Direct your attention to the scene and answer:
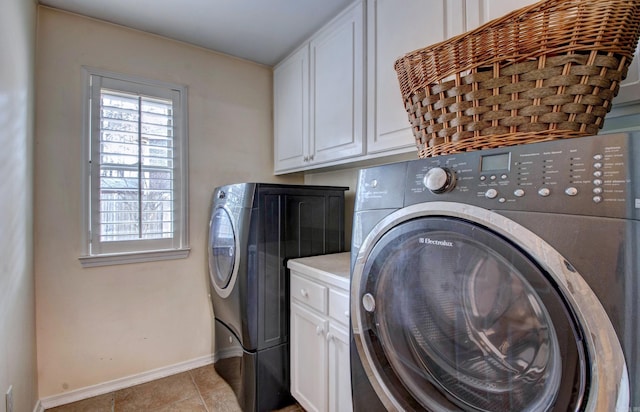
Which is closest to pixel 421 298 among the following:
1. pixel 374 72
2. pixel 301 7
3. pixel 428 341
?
pixel 428 341

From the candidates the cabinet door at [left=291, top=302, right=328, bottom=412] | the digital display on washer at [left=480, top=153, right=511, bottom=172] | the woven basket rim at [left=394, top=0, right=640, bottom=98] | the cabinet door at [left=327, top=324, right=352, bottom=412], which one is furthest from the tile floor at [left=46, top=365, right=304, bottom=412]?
the woven basket rim at [left=394, top=0, right=640, bottom=98]

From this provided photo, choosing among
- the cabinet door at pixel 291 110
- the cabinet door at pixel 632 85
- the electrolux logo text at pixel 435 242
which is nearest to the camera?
the electrolux logo text at pixel 435 242

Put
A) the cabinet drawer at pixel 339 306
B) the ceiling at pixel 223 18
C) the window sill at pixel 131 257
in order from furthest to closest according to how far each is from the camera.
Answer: the window sill at pixel 131 257 → the ceiling at pixel 223 18 → the cabinet drawer at pixel 339 306

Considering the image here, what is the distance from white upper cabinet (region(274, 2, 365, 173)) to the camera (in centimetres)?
166

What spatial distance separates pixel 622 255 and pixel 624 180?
0.12 meters

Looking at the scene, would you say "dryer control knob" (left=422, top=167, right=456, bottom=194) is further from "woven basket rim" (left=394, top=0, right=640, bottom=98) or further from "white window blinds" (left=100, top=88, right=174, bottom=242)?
"white window blinds" (left=100, top=88, right=174, bottom=242)

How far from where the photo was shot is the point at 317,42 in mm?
1963

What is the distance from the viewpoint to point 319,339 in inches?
57.9

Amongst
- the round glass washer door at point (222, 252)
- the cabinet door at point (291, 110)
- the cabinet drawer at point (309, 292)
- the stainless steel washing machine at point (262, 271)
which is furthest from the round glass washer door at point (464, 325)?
the cabinet door at point (291, 110)

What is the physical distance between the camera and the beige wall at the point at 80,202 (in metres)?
1.80

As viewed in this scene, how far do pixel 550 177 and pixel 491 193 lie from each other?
106 millimetres

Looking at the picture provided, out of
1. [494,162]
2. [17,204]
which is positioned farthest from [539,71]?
[17,204]

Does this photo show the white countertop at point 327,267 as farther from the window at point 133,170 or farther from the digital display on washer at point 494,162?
the window at point 133,170

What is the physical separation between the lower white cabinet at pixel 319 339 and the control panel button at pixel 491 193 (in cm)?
74
